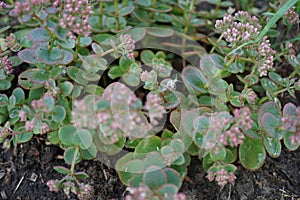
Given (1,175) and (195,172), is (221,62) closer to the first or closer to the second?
(195,172)

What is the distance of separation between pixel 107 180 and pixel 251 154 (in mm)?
583

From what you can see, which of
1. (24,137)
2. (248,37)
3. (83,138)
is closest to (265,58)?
(248,37)

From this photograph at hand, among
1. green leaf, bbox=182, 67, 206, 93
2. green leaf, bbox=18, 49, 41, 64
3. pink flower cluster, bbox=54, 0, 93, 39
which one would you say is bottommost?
green leaf, bbox=182, 67, 206, 93

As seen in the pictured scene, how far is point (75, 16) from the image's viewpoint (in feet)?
5.14

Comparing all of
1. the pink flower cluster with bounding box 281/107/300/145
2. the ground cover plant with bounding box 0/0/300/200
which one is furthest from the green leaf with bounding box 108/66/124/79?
the pink flower cluster with bounding box 281/107/300/145

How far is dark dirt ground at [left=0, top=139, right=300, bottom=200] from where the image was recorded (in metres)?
1.78

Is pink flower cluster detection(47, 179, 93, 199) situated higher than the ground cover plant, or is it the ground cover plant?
the ground cover plant

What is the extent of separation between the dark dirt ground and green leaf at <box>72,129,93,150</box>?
21cm

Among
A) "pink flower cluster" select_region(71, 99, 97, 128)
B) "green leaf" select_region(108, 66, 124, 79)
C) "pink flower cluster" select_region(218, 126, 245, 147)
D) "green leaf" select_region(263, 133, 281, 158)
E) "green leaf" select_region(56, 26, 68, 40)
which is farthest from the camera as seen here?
"green leaf" select_region(108, 66, 124, 79)

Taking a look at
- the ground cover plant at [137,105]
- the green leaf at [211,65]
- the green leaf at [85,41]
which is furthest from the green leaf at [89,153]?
the green leaf at [211,65]

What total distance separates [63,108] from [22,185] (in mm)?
397

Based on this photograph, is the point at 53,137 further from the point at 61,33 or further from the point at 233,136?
the point at 233,136

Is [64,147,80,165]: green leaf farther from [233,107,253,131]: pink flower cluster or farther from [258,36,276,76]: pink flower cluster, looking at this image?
[258,36,276,76]: pink flower cluster

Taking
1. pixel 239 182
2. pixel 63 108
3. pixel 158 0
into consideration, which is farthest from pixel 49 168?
pixel 158 0
